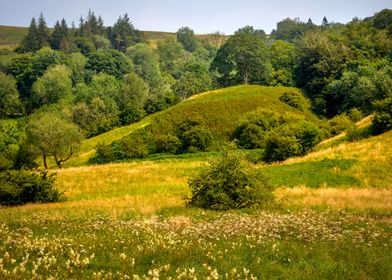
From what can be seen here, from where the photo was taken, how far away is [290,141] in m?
44.6

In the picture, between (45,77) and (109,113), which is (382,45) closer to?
(109,113)

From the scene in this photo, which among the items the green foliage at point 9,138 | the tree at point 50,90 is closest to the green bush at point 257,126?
the green foliage at point 9,138

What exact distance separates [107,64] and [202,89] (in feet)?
189

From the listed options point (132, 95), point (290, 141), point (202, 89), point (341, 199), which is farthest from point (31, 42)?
point (341, 199)

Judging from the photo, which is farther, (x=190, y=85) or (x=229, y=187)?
(x=190, y=85)

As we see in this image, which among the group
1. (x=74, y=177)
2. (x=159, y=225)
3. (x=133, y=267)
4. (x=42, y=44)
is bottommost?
(x=74, y=177)

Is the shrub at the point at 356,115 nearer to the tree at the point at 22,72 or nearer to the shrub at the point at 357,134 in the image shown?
the shrub at the point at 357,134

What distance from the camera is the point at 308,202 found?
69.4ft

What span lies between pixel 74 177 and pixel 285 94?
167 feet

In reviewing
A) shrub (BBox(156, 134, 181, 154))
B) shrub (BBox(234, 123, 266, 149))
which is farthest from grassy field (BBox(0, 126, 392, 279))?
shrub (BBox(156, 134, 181, 154))

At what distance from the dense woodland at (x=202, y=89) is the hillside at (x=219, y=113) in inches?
113

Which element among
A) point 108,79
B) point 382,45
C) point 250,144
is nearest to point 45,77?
point 108,79

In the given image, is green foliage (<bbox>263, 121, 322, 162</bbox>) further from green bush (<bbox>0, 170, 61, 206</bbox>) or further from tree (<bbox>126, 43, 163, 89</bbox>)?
tree (<bbox>126, 43, 163, 89</bbox>)

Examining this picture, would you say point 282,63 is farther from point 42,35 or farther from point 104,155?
point 42,35
